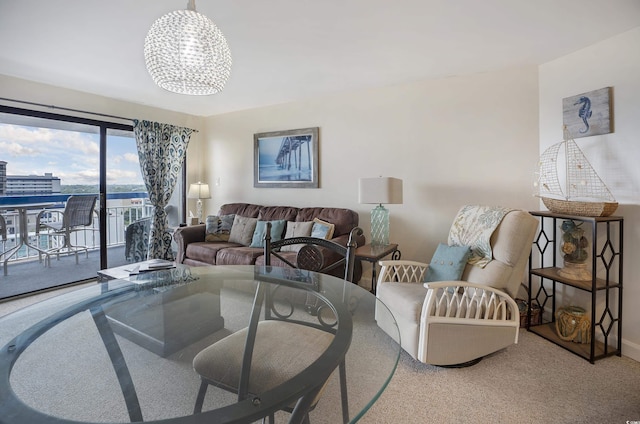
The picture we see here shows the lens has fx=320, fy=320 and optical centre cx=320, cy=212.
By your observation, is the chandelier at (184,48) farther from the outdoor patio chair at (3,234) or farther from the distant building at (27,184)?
the outdoor patio chair at (3,234)

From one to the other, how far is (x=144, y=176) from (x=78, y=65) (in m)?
1.64

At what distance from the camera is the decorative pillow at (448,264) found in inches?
95.5

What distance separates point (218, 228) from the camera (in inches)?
163

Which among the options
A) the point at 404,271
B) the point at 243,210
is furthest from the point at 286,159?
the point at 404,271

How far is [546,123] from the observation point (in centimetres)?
282

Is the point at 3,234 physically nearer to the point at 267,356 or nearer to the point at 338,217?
the point at 338,217

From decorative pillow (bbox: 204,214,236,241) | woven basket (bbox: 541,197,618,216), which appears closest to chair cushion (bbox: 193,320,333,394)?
woven basket (bbox: 541,197,618,216)

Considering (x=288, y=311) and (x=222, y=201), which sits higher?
(x=222, y=201)

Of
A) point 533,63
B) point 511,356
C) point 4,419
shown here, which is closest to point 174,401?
point 4,419

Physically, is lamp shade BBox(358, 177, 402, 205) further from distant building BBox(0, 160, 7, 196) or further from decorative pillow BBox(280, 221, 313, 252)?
distant building BBox(0, 160, 7, 196)

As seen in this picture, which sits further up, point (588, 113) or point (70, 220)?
point (588, 113)

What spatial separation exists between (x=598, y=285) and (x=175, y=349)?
275 cm

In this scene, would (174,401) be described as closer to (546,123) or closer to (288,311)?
(288,311)

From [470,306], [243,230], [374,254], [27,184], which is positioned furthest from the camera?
[243,230]
